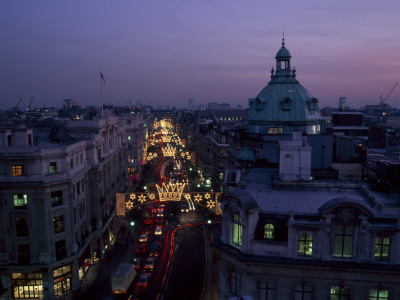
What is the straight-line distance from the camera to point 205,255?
6719 centimetres

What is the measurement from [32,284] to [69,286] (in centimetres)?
547

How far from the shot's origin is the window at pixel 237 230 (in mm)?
33438

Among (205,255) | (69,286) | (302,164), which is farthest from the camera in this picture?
(205,255)

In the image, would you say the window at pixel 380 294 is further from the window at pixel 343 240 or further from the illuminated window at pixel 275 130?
the illuminated window at pixel 275 130

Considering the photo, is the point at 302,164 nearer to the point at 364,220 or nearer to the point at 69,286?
the point at 364,220

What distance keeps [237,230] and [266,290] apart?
5.77 metres

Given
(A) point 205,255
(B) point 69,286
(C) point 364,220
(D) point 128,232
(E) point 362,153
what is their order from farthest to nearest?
(D) point 128,232
(A) point 205,255
(B) point 69,286
(E) point 362,153
(C) point 364,220

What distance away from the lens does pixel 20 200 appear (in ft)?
171

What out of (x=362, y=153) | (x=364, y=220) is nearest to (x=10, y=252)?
(x=364, y=220)

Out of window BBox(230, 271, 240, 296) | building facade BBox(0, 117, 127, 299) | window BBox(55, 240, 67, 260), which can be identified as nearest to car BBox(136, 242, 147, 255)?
building facade BBox(0, 117, 127, 299)

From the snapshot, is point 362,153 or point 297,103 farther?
point 297,103

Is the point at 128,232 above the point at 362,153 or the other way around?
the other way around

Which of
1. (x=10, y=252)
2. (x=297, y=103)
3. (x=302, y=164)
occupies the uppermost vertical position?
(x=297, y=103)

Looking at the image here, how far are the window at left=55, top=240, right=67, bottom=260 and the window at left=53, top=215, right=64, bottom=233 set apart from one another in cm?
191
